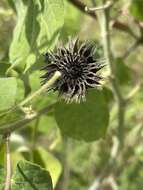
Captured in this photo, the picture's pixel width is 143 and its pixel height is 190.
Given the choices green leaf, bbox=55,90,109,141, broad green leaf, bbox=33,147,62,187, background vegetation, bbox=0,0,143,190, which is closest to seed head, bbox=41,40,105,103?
background vegetation, bbox=0,0,143,190

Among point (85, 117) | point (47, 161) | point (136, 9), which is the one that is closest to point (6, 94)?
point (85, 117)

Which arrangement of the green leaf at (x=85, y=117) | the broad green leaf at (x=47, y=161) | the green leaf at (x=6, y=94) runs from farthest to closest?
the broad green leaf at (x=47, y=161), the green leaf at (x=85, y=117), the green leaf at (x=6, y=94)

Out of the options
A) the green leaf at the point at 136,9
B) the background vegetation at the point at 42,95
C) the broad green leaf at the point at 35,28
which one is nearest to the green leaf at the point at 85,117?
the background vegetation at the point at 42,95

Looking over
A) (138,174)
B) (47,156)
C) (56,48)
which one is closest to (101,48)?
(47,156)

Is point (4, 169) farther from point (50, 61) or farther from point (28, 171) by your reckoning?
point (50, 61)

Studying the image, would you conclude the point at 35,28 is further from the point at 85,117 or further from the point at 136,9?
the point at 136,9

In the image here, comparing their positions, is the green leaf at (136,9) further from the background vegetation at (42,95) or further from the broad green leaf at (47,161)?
the broad green leaf at (47,161)
